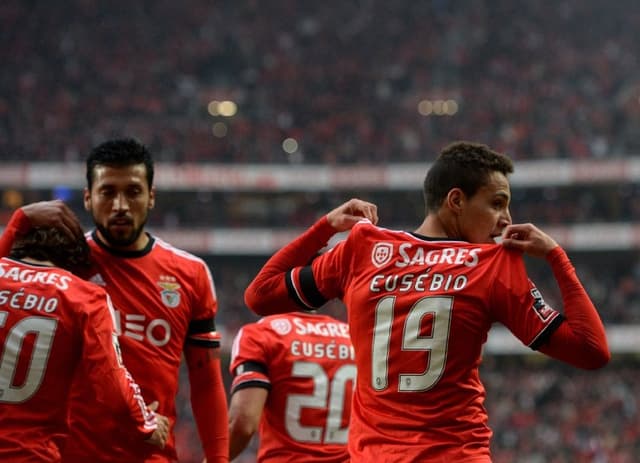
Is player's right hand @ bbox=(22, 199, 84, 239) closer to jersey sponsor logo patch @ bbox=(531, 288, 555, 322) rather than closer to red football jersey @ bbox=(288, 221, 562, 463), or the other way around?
red football jersey @ bbox=(288, 221, 562, 463)

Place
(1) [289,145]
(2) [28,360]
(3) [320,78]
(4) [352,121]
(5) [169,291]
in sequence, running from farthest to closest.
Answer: (3) [320,78] < (4) [352,121] < (1) [289,145] < (5) [169,291] < (2) [28,360]

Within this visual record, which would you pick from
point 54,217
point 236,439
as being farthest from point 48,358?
point 236,439

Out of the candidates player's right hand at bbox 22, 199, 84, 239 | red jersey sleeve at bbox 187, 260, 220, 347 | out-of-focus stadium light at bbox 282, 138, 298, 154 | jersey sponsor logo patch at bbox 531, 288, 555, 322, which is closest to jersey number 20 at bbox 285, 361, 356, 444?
red jersey sleeve at bbox 187, 260, 220, 347

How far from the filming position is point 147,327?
4129 mm

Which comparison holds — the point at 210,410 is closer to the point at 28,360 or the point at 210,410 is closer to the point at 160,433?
the point at 160,433

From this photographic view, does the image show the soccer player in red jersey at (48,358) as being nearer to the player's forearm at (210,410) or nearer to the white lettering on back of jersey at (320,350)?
the player's forearm at (210,410)

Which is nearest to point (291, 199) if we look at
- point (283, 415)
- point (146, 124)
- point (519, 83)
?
point (146, 124)

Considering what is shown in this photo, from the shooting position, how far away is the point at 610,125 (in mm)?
30078

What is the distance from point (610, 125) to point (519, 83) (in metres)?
4.50

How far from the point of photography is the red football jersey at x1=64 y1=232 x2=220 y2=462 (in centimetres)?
394

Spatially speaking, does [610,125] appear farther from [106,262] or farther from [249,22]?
[106,262]

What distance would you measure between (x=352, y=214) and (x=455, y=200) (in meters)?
0.54

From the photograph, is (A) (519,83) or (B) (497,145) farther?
(A) (519,83)

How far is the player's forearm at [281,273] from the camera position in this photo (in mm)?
3791
